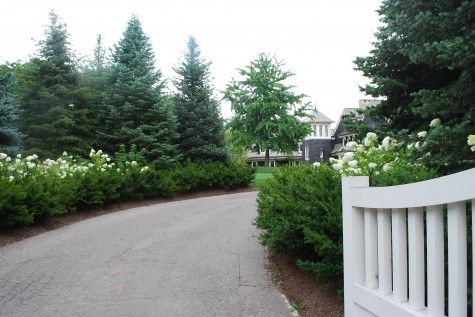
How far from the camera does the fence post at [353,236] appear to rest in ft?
7.13

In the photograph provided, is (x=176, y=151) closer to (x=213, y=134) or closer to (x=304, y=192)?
(x=213, y=134)

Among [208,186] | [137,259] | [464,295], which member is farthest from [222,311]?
[208,186]

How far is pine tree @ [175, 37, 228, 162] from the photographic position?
22656mm

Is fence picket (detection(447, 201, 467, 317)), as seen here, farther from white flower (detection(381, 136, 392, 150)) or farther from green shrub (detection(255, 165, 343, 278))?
white flower (detection(381, 136, 392, 150))

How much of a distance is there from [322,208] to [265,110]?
32.9 meters

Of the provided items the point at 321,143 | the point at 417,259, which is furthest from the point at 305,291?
the point at 321,143

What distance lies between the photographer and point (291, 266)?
5.89 m

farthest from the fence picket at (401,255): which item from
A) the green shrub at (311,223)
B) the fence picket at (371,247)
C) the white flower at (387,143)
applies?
the white flower at (387,143)

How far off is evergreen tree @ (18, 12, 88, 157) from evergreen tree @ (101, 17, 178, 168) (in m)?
1.62

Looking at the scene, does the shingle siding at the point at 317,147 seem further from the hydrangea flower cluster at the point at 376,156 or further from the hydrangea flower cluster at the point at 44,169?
the hydrangea flower cluster at the point at 376,156

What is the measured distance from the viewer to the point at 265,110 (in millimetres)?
36750

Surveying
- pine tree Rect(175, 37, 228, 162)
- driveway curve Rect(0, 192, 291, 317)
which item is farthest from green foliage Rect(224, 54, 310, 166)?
driveway curve Rect(0, 192, 291, 317)

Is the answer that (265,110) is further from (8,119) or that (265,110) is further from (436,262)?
(436,262)

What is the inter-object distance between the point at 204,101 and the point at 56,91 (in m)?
7.53
